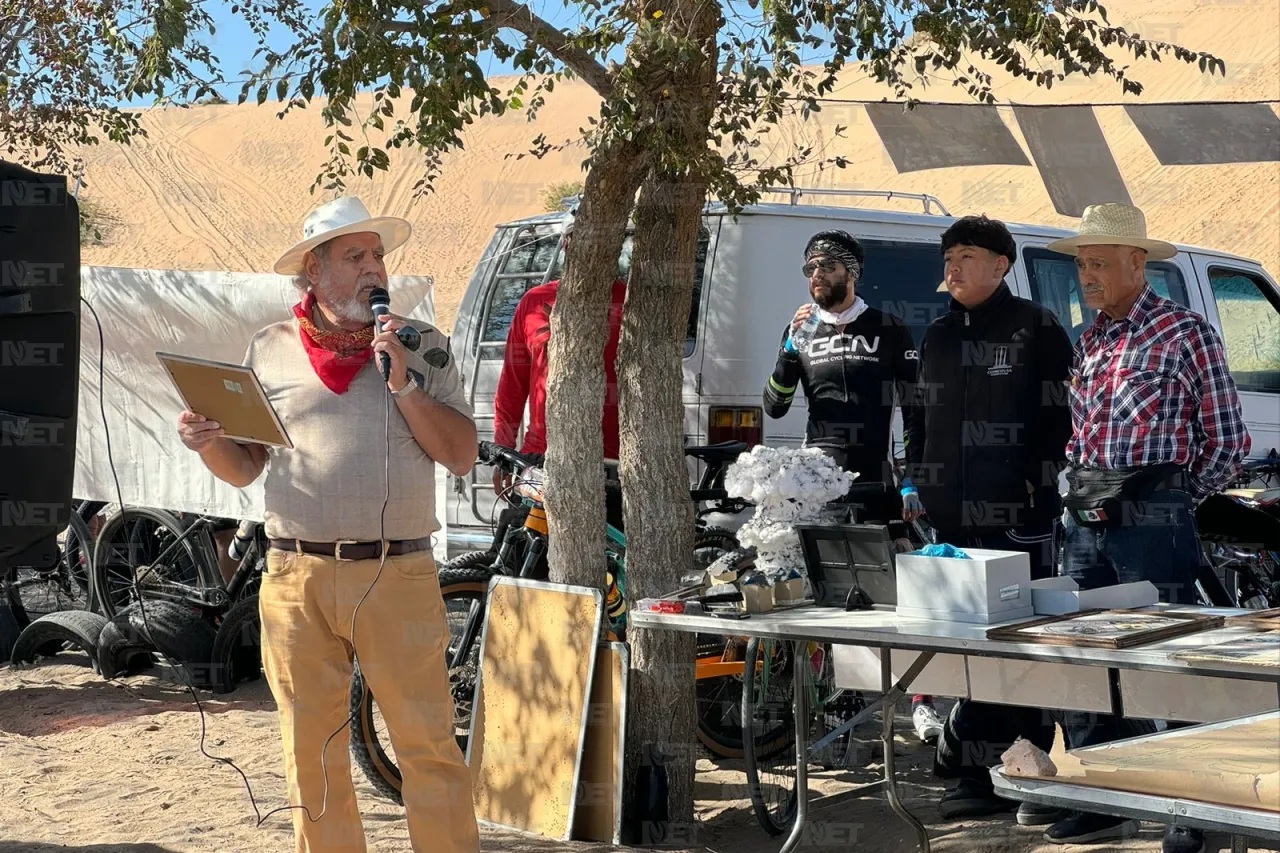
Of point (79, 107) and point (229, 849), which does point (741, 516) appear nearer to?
point (229, 849)

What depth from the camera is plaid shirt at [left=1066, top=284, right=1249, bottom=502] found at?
471 centimetres

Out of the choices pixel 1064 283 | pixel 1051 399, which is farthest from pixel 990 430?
pixel 1064 283

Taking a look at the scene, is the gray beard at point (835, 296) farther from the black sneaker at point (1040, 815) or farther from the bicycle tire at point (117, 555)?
the bicycle tire at point (117, 555)

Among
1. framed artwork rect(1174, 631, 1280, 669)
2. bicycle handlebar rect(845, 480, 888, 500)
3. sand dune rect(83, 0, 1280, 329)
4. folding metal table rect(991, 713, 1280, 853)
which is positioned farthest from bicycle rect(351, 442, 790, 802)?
sand dune rect(83, 0, 1280, 329)

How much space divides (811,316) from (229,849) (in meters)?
3.09

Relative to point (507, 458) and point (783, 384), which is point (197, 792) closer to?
point (507, 458)

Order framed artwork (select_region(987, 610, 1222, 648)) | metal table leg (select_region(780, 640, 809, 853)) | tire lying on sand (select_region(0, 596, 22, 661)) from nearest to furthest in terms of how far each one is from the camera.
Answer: framed artwork (select_region(987, 610, 1222, 648)), metal table leg (select_region(780, 640, 809, 853)), tire lying on sand (select_region(0, 596, 22, 661))

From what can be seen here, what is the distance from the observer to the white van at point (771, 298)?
6.77 meters

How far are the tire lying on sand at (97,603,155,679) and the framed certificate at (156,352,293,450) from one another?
4432mm

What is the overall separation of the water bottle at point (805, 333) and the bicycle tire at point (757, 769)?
1.22 m

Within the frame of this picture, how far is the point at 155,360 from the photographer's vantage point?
9.01 metres

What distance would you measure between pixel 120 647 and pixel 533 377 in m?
3.30

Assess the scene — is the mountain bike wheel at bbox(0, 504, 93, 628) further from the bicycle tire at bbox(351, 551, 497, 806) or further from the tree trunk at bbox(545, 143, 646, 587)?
the tree trunk at bbox(545, 143, 646, 587)

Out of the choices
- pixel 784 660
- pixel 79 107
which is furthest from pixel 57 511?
pixel 79 107
